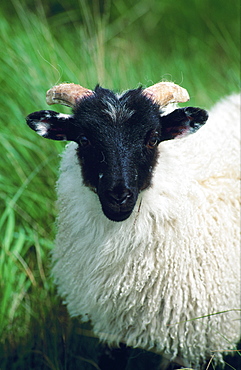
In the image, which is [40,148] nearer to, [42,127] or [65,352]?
[42,127]

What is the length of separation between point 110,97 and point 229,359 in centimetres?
177

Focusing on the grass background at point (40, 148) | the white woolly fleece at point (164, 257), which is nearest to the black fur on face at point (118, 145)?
the white woolly fleece at point (164, 257)

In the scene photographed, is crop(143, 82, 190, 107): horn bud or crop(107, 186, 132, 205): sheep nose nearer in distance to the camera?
crop(107, 186, 132, 205): sheep nose

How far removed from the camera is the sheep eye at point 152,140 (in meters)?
2.20

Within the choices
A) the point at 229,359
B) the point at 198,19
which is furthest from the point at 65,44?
the point at 229,359

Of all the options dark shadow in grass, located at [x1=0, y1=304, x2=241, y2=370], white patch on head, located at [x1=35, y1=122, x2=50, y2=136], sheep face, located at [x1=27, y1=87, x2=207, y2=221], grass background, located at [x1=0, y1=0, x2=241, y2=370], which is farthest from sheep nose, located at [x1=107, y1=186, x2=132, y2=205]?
dark shadow in grass, located at [x1=0, y1=304, x2=241, y2=370]

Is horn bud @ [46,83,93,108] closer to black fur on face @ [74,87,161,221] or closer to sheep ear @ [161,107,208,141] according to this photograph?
black fur on face @ [74,87,161,221]

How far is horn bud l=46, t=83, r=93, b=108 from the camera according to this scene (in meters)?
2.26

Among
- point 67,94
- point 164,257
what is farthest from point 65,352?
point 67,94

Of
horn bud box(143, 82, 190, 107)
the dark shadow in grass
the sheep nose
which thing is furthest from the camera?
the dark shadow in grass

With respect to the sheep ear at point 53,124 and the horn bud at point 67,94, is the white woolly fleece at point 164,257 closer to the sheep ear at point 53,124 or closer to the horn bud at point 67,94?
the sheep ear at point 53,124

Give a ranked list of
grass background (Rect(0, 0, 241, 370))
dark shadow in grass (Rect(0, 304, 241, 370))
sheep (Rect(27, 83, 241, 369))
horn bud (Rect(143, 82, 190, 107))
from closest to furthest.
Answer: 1. sheep (Rect(27, 83, 241, 369))
2. horn bud (Rect(143, 82, 190, 107))
3. dark shadow in grass (Rect(0, 304, 241, 370))
4. grass background (Rect(0, 0, 241, 370))

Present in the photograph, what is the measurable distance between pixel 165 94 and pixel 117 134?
1.20ft

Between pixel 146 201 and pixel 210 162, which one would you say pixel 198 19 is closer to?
pixel 210 162
